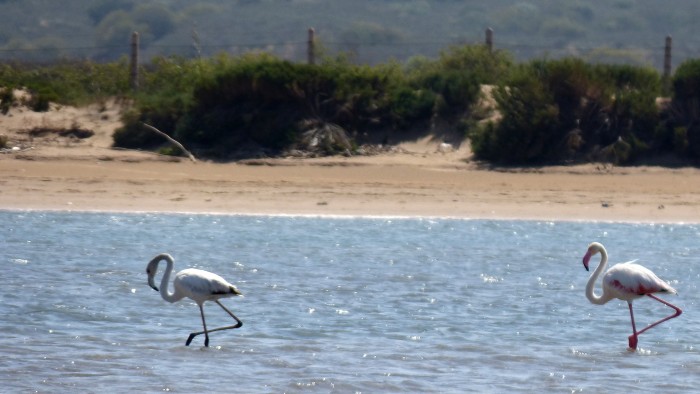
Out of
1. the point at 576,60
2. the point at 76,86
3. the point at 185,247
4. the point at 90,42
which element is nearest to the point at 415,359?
the point at 185,247

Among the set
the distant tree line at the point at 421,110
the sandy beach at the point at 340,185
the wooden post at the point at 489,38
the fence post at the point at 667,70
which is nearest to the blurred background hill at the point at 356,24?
the wooden post at the point at 489,38

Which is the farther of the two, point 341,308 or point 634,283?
point 341,308

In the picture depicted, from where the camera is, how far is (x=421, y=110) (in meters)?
20.4

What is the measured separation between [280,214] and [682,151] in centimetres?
669

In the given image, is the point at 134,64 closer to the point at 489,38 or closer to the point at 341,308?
the point at 489,38

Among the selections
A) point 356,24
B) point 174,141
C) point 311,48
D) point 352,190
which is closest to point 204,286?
point 352,190

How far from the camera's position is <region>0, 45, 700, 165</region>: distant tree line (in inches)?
748

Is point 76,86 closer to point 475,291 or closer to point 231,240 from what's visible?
point 231,240

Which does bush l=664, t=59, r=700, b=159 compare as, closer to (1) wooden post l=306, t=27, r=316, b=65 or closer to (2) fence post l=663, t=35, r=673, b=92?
(2) fence post l=663, t=35, r=673, b=92

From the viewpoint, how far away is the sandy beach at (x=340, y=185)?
1622 cm

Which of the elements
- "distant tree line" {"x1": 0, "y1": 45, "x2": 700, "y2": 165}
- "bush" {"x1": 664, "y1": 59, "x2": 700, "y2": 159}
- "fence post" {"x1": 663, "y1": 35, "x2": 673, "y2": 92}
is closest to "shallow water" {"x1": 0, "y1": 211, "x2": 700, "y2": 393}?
"distant tree line" {"x1": 0, "y1": 45, "x2": 700, "y2": 165}

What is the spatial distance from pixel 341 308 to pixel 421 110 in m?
10.0

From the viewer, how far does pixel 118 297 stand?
11.1 meters

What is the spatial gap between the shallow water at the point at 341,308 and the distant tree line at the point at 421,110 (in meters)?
3.45
